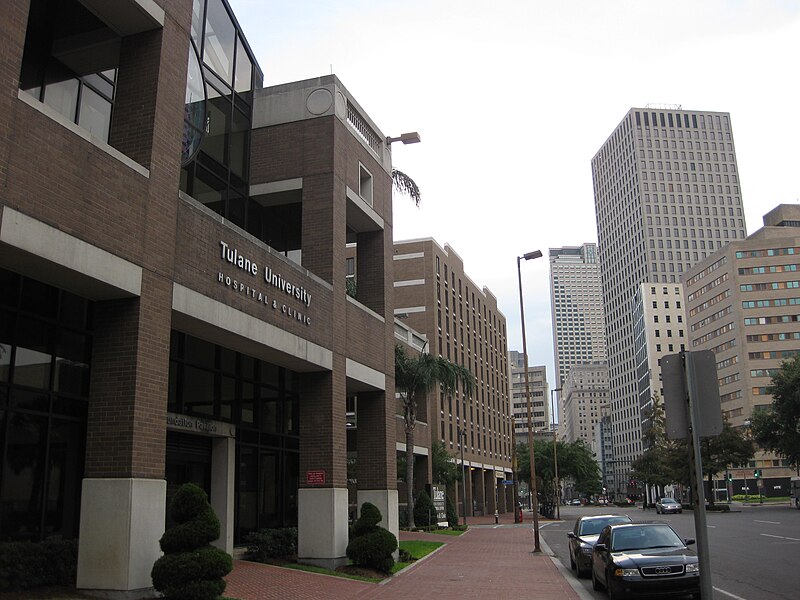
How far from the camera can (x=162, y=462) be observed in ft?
39.8

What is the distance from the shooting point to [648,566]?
13.0 meters

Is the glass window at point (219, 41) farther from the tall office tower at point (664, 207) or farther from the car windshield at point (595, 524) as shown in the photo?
the tall office tower at point (664, 207)

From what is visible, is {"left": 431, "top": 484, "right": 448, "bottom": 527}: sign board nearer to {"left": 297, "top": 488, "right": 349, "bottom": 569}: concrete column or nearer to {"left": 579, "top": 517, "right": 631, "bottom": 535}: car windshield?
{"left": 579, "top": 517, "right": 631, "bottom": 535}: car windshield

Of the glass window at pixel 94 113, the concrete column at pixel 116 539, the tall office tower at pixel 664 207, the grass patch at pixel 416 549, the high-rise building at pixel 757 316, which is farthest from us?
the tall office tower at pixel 664 207

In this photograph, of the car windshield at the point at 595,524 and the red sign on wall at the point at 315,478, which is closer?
the red sign on wall at the point at 315,478

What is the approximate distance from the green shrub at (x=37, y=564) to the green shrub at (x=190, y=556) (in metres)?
1.63

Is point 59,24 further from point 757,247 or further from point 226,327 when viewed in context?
point 757,247

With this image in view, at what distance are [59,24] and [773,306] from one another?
387 feet

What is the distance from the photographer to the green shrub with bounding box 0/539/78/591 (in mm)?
10664

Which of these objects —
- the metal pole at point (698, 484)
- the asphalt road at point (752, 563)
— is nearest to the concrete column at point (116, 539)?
the metal pole at point (698, 484)

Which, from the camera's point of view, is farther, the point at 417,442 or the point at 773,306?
the point at 773,306

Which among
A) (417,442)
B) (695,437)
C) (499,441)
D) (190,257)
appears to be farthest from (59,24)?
(499,441)

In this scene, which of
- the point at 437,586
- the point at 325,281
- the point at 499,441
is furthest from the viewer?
the point at 499,441

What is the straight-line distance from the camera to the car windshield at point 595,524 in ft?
65.4
